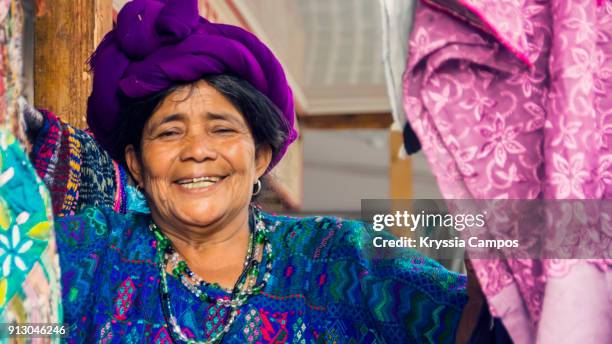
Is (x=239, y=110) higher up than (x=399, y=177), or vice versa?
(x=239, y=110)

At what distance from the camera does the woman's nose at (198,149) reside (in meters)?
1.79

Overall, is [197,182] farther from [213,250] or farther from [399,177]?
[399,177]

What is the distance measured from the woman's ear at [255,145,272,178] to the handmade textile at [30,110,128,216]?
352mm

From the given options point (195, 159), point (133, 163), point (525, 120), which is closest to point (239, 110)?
point (195, 159)

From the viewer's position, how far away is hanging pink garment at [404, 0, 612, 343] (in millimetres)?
1119

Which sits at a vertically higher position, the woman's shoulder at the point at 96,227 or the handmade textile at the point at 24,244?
the handmade textile at the point at 24,244

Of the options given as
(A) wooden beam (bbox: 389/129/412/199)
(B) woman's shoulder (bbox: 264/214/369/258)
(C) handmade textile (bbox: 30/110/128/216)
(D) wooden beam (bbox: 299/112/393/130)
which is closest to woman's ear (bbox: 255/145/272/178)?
(B) woman's shoulder (bbox: 264/214/369/258)

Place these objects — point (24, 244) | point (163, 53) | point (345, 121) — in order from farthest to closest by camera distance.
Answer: point (345, 121) → point (163, 53) → point (24, 244)

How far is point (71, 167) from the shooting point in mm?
1815

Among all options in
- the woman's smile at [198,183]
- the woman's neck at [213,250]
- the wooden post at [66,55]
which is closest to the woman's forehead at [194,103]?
the woman's smile at [198,183]

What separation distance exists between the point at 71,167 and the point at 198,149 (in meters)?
0.28

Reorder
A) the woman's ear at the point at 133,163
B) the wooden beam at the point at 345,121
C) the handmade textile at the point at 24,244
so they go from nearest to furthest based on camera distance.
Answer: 1. the handmade textile at the point at 24,244
2. the woman's ear at the point at 133,163
3. the wooden beam at the point at 345,121

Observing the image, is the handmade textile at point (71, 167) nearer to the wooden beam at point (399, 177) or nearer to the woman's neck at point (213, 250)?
the woman's neck at point (213, 250)

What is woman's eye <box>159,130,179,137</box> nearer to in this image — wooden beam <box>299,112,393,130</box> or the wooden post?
the wooden post
